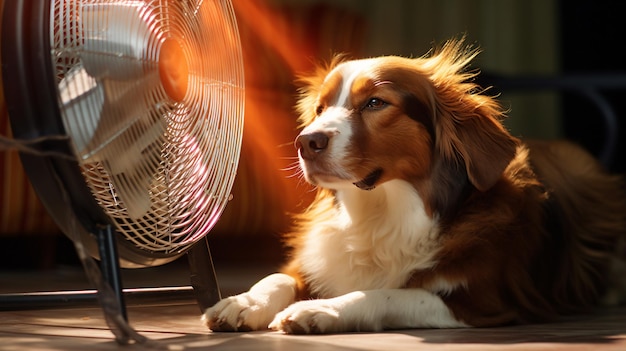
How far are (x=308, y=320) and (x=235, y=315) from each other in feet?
0.52

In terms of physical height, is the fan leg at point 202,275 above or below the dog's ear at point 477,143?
below

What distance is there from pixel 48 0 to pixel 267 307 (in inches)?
30.8

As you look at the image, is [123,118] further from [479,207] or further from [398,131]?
[479,207]

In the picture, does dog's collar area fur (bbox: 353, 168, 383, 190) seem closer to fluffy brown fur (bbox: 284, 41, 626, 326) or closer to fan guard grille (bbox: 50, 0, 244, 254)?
fluffy brown fur (bbox: 284, 41, 626, 326)

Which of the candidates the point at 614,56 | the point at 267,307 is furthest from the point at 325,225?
the point at 614,56

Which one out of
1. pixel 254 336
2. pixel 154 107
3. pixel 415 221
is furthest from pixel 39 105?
pixel 415 221

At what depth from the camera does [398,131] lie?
Result: 6.29ft

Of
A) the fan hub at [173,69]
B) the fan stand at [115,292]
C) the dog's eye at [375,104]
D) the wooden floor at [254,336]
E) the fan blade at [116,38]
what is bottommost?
the wooden floor at [254,336]

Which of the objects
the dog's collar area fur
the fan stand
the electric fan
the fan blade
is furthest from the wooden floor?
the fan blade

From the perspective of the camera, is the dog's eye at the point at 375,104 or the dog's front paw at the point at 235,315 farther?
the dog's eye at the point at 375,104

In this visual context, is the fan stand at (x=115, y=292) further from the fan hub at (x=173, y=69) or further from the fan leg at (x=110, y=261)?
the fan hub at (x=173, y=69)

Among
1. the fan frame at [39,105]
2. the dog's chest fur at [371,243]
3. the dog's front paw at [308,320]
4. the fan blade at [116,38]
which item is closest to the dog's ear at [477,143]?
the dog's chest fur at [371,243]

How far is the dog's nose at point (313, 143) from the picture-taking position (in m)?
1.83

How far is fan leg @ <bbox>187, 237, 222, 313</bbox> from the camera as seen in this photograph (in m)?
1.90
